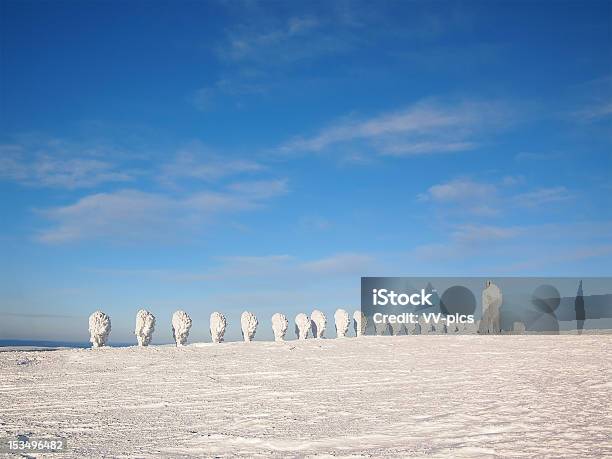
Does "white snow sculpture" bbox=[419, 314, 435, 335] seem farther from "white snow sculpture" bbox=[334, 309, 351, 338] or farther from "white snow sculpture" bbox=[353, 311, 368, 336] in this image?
"white snow sculpture" bbox=[334, 309, 351, 338]

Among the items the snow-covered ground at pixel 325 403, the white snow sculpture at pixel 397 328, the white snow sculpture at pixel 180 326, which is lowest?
the white snow sculpture at pixel 397 328

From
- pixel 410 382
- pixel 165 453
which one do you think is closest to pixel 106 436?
pixel 165 453

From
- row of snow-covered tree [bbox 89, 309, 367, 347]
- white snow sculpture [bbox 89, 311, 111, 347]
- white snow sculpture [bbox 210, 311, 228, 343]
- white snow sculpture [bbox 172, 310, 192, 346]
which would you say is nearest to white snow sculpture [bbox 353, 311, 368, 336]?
row of snow-covered tree [bbox 89, 309, 367, 347]

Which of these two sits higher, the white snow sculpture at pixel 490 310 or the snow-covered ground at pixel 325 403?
the white snow sculpture at pixel 490 310

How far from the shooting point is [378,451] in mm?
6590

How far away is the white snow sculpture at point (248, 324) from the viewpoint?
1242 inches

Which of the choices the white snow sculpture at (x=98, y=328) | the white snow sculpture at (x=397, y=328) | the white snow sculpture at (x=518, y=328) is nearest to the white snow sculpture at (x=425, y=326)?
the white snow sculpture at (x=397, y=328)

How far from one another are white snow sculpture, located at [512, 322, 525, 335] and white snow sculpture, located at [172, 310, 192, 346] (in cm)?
1599

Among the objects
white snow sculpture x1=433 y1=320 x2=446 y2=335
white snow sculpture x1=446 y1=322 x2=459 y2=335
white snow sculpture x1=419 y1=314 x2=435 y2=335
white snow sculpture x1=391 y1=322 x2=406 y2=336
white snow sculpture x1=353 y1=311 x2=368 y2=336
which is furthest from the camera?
white snow sculpture x1=391 y1=322 x2=406 y2=336

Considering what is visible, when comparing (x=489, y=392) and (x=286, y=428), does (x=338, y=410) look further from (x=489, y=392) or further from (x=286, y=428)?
(x=489, y=392)

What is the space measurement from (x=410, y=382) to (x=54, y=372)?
10794 mm

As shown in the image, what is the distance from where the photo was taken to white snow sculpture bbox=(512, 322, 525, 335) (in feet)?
84.4

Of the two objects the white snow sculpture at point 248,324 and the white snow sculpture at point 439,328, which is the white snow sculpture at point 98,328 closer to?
the white snow sculpture at point 248,324

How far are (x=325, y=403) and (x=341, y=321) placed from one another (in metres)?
27.2
